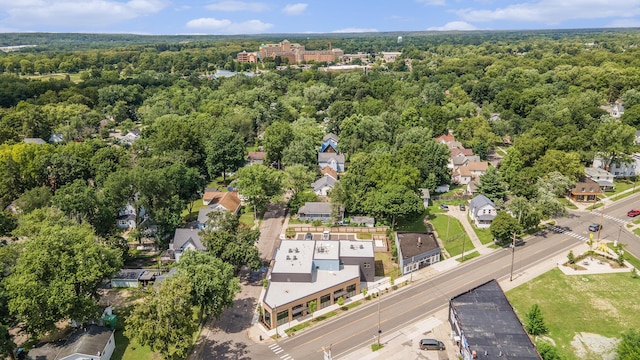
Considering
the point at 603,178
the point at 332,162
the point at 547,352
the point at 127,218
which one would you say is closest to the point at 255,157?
the point at 332,162

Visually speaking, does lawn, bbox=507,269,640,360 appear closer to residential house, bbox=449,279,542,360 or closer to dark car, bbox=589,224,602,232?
residential house, bbox=449,279,542,360

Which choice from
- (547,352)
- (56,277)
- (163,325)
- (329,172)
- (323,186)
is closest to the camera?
(163,325)

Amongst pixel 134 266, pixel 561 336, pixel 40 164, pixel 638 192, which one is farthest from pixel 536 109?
pixel 40 164

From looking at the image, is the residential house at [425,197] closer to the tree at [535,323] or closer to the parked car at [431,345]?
the tree at [535,323]

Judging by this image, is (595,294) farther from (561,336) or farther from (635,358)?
(635,358)

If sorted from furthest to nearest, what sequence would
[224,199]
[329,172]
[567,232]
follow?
[329,172], [224,199], [567,232]

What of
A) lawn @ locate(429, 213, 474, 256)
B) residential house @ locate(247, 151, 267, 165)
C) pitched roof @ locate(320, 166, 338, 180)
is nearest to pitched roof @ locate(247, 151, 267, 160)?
residential house @ locate(247, 151, 267, 165)

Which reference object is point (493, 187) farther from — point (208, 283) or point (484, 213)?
point (208, 283)
